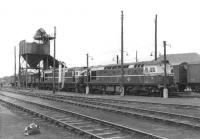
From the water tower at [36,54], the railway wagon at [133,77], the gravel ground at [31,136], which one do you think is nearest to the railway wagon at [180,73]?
the railway wagon at [133,77]

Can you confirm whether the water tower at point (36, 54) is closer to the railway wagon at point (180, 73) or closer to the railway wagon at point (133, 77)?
the railway wagon at point (133, 77)

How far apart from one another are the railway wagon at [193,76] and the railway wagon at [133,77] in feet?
11.0

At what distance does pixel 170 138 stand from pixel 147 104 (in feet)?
43.3

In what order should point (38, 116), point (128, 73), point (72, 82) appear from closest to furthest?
point (38, 116) < point (128, 73) < point (72, 82)

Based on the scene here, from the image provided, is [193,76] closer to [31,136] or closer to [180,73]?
[180,73]

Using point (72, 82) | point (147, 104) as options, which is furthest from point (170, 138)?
point (72, 82)

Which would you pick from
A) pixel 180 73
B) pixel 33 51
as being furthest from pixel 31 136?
pixel 33 51

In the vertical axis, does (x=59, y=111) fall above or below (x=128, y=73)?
below

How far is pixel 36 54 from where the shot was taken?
7050 centimetres

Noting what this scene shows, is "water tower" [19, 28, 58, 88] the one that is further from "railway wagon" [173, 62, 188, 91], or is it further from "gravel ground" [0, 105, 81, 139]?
"gravel ground" [0, 105, 81, 139]

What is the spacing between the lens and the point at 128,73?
120 ft

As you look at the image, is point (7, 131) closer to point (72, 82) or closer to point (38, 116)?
point (38, 116)

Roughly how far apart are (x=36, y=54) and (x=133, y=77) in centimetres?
3916

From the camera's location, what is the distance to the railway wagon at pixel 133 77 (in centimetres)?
3281
